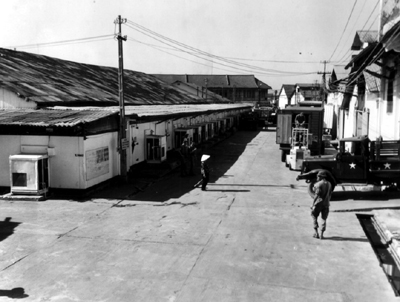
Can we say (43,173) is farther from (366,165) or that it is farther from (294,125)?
(294,125)

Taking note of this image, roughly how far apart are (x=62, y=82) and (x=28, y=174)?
37.4ft

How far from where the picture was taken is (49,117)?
15.7 m

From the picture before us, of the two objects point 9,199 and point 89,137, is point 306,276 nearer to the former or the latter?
point 89,137

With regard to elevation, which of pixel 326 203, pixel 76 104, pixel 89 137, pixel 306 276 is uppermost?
pixel 76 104

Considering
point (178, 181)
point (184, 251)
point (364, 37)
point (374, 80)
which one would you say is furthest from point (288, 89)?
point (184, 251)

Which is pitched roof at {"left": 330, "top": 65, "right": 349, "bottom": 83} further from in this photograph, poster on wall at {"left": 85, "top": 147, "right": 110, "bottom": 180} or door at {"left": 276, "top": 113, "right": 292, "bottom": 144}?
poster on wall at {"left": 85, "top": 147, "right": 110, "bottom": 180}

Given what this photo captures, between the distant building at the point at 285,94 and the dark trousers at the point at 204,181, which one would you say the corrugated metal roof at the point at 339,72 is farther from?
the distant building at the point at 285,94

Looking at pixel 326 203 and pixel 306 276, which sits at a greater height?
pixel 326 203

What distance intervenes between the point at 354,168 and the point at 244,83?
85.9 meters

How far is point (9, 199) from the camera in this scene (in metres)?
14.4

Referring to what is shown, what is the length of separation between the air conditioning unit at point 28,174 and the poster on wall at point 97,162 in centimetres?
153

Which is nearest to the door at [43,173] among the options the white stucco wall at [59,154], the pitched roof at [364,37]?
the white stucco wall at [59,154]

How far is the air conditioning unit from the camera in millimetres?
14289

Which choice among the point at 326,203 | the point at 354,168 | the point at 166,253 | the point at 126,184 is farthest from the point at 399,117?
the point at 166,253
